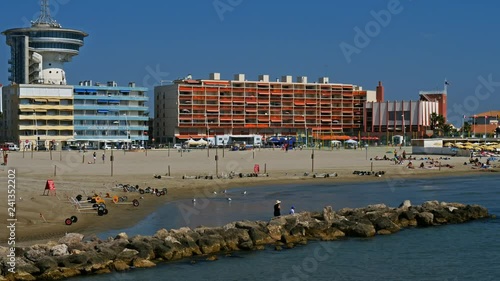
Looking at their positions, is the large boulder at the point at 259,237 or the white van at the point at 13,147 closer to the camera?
the large boulder at the point at 259,237

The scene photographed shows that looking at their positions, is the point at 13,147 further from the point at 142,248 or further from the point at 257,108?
the point at 142,248

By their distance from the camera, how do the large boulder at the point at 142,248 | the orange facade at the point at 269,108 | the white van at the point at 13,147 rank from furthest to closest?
the orange facade at the point at 269,108 → the white van at the point at 13,147 → the large boulder at the point at 142,248

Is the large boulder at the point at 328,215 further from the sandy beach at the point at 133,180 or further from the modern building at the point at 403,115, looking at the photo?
the modern building at the point at 403,115

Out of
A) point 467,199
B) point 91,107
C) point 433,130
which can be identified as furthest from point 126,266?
point 433,130

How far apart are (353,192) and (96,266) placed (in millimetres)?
29094

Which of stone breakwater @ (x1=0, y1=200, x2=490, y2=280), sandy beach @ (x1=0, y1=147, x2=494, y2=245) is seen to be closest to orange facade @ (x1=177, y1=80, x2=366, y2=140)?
sandy beach @ (x1=0, y1=147, x2=494, y2=245)

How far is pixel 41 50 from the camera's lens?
400 ft

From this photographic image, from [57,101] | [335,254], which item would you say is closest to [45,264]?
[335,254]

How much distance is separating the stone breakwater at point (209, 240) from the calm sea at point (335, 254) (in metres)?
0.60

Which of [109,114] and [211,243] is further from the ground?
[109,114]

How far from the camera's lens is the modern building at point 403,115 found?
483 ft

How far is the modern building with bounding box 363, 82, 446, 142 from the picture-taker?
483 feet

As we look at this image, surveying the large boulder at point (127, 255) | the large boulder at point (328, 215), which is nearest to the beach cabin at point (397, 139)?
the large boulder at point (328, 215)

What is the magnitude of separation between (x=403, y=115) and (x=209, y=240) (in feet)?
411
